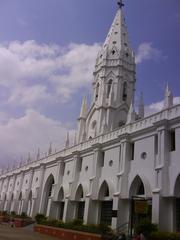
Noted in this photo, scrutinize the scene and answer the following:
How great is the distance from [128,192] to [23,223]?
16663 mm

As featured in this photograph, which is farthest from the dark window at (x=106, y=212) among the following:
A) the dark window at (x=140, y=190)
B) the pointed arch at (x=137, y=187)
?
the dark window at (x=140, y=190)

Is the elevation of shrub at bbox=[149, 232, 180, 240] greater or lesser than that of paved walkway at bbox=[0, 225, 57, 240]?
greater

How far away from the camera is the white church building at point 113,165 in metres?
24.1

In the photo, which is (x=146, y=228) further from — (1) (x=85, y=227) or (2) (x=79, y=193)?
(2) (x=79, y=193)

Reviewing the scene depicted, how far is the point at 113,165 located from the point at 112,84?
1826 cm

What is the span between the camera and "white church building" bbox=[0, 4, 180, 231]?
2406cm

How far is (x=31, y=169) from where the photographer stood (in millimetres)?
50969

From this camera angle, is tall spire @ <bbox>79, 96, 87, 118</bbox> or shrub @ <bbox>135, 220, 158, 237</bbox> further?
tall spire @ <bbox>79, 96, 87, 118</bbox>

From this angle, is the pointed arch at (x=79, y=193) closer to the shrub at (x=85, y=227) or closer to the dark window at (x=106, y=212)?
the dark window at (x=106, y=212)

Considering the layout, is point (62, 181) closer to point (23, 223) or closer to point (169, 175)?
point (23, 223)

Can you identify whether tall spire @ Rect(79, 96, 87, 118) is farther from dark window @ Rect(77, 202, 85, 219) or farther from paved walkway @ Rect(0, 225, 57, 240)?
paved walkway @ Rect(0, 225, 57, 240)

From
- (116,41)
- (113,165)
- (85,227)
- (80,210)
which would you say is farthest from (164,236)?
(116,41)

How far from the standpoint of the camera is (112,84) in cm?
4641

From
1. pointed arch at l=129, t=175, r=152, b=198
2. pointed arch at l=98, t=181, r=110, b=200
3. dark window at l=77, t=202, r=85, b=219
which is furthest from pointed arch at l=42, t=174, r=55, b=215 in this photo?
pointed arch at l=129, t=175, r=152, b=198
